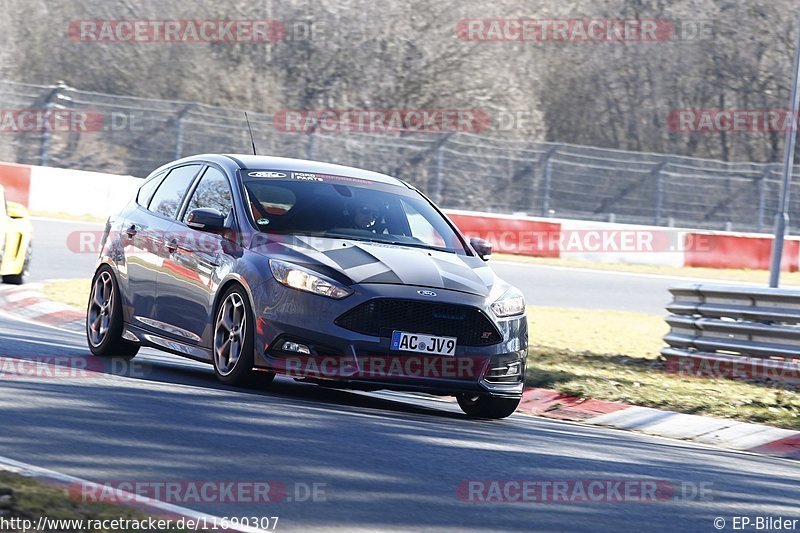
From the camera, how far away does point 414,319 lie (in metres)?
9.03

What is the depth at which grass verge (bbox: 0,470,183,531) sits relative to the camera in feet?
17.2

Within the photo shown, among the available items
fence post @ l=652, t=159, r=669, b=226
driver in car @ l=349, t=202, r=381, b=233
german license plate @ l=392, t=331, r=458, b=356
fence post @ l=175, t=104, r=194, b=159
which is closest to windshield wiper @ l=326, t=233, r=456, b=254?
driver in car @ l=349, t=202, r=381, b=233

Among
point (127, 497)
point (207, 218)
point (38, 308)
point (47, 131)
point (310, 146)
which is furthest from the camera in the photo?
point (310, 146)

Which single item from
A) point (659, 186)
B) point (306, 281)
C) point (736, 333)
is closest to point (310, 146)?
point (659, 186)

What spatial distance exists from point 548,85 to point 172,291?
36484 mm

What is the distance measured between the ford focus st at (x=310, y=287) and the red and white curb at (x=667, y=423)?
3.94 feet

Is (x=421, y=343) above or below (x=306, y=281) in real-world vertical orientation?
below

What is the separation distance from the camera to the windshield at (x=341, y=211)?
32.5ft

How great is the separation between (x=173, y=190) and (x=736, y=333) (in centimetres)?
556

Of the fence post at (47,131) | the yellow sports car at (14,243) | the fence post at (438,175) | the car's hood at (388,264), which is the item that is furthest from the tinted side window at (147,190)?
the fence post at (438,175)

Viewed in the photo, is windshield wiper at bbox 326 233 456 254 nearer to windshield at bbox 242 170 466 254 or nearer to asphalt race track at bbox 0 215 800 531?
windshield at bbox 242 170 466 254

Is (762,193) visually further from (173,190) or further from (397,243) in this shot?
(397,243)

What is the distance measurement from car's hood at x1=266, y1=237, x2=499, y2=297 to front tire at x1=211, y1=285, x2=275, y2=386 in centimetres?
50

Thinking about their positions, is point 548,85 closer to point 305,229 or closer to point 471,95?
point 471,95
